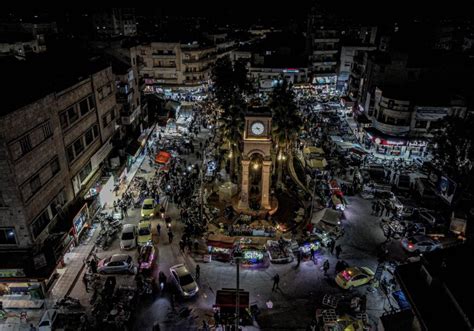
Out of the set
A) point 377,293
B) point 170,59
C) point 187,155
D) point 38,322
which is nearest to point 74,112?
point 38,322

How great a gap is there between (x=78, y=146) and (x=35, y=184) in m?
9.61

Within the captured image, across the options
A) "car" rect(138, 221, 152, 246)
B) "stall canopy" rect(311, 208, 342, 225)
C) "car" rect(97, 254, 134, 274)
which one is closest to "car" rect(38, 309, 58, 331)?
"car" rect(97, 254, 134, 274)

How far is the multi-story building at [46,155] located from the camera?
26488 millimetres

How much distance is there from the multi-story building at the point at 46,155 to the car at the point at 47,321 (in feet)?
9.44

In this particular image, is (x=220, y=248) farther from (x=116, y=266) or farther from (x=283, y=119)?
(x=283, y=119)

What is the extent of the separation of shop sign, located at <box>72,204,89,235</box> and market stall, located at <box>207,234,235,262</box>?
41.7ft

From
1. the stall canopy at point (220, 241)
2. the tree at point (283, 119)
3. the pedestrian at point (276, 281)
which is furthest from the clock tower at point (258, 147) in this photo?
the pedestrian at point (276, 281)

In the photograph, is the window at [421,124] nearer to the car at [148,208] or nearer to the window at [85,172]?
the car at [148,208]

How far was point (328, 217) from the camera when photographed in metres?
37.4

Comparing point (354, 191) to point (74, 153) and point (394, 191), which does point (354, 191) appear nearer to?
point (394, 191)

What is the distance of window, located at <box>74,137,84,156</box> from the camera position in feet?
122

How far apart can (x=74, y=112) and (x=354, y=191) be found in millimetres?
35187

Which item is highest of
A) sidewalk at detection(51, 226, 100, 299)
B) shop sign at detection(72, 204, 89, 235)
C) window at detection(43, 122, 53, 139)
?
window at detection(43, 122, 53, 139)

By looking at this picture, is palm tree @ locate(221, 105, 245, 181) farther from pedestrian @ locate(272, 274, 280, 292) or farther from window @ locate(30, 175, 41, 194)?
window @ locate(30, 175, 41, 194)
